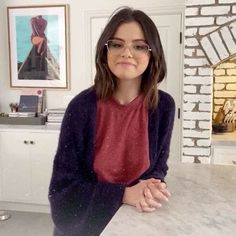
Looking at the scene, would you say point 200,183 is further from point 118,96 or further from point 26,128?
Result: point 26,128

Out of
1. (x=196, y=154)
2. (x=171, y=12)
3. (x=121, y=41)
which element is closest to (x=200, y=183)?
(x=121, y=41)

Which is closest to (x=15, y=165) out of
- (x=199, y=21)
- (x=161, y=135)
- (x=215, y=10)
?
(x=199, y=21)

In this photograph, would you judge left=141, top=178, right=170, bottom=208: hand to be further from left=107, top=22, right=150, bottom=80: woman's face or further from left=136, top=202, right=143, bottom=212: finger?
left=107, top=22, right=150, bottom=80: woman's face

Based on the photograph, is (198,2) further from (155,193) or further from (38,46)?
(155,193)

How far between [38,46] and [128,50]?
2884 mm

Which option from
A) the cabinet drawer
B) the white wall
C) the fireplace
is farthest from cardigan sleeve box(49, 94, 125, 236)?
the white wall

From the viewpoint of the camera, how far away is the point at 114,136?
0.95m

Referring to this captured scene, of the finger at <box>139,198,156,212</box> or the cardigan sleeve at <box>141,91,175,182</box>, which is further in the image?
the cardigan sleeve at <box>141,91,175,182</box>

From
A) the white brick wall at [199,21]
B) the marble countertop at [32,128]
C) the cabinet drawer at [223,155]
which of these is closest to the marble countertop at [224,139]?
the cabinet drawer at [223,155]

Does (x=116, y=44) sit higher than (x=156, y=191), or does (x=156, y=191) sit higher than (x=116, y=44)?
(x=116, y=44)

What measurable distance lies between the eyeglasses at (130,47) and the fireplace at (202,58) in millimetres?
1795

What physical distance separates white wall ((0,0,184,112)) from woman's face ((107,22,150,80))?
251 cm

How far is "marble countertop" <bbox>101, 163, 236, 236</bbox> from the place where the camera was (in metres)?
0.73

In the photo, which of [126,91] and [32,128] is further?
[32,128]
